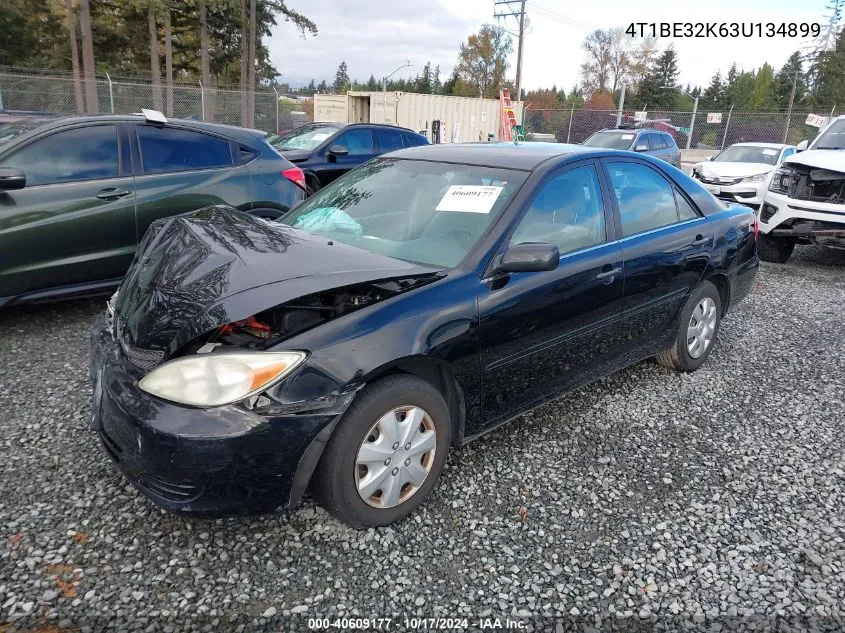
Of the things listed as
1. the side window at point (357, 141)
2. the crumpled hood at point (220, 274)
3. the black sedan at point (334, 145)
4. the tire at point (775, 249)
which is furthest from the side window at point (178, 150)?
the tire at point (775, 249)

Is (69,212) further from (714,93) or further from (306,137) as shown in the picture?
(714,93)

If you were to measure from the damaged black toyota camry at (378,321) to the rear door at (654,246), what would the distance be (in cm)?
1

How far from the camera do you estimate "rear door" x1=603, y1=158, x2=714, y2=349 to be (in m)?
3.52

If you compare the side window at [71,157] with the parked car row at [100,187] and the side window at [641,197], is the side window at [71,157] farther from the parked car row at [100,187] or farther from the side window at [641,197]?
the side window at [641,197]

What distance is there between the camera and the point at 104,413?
2.40m

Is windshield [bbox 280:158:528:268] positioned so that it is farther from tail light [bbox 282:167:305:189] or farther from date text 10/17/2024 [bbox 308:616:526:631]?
tail light [bbox 282:167:305:189]

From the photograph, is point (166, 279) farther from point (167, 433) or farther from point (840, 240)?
point (840, 240)

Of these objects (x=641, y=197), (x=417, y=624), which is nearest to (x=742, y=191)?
(x=641, y=197)

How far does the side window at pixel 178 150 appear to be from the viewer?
498cm

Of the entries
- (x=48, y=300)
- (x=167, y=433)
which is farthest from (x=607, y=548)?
(x=48, y=300)

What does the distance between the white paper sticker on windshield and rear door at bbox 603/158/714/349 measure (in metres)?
0.91

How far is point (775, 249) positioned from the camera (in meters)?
8.17

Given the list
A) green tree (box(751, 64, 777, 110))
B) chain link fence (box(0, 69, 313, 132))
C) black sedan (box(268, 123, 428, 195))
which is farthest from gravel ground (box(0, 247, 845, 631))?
green tree (box(751, 64, 777, 110))

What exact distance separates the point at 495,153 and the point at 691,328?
1.93m
